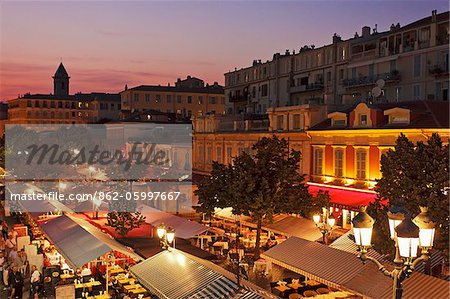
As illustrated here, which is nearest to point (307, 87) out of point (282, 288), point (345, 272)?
point (282, 288)

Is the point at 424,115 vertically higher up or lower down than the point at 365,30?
lower down

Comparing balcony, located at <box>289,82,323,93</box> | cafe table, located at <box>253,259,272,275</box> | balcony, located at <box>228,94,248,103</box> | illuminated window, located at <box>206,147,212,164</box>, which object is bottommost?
cafe table, located at <box>253,259,272,275</box>

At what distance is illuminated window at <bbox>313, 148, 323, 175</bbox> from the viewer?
28900mm

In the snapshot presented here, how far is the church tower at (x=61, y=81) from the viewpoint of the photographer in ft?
518

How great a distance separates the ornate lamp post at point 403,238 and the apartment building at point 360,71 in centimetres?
2275

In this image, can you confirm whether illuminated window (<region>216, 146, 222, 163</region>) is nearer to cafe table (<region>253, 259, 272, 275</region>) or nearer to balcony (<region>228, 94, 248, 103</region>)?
cafe table (<region>253, 259, 272, 275</region>)

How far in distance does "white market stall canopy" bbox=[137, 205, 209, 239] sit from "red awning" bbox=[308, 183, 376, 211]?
6207mm

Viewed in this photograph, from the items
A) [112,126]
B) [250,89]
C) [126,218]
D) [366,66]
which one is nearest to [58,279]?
[126,218]

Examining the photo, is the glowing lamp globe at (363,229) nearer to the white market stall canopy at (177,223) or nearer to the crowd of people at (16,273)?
the crowd of people at (16,273)

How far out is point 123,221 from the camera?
25609 millimetres

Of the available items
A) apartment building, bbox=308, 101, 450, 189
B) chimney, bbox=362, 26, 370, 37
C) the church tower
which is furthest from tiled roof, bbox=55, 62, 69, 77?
apartment building, bbox=308, 101, 450, 189

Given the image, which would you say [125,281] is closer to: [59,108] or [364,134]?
[364,134]

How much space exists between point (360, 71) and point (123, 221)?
77.1 feet

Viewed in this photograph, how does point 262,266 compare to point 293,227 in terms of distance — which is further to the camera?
point 293,227
